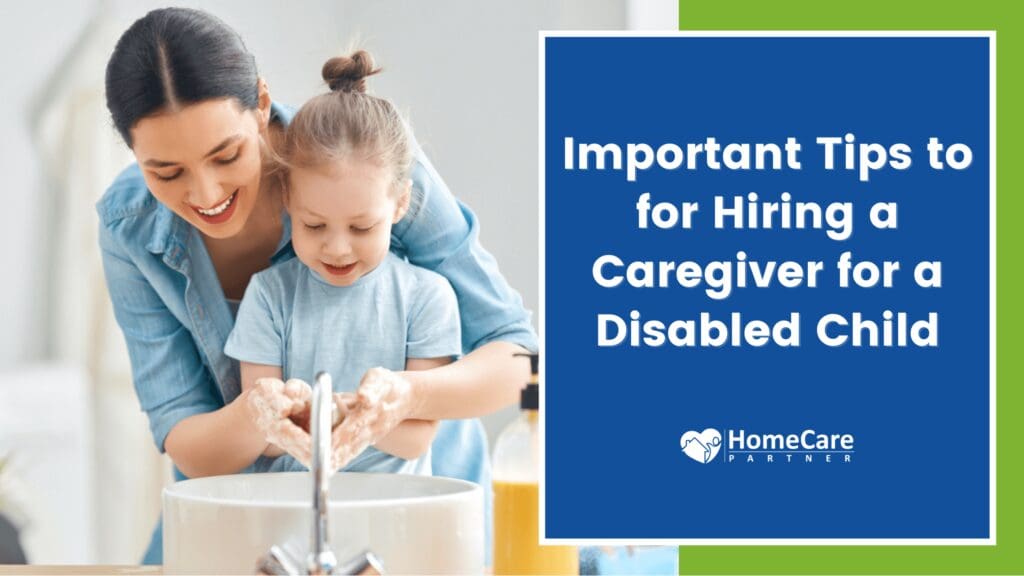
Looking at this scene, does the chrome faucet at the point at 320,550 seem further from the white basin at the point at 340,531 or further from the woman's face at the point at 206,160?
the woman's face at the point at 206,160

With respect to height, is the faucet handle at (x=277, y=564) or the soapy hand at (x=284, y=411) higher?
the soapy hand at (x=284, y=411)

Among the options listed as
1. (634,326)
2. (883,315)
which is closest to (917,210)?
(883,315)

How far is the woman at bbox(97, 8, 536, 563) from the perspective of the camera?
1089mm

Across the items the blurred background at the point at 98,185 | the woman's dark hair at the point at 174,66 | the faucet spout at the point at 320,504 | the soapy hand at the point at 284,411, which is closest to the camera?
the faucet spout at the point at 320,504

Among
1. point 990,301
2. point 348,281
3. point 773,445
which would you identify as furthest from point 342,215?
point 990,301

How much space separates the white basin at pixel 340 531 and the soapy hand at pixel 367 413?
13cm

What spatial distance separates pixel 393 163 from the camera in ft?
3.67

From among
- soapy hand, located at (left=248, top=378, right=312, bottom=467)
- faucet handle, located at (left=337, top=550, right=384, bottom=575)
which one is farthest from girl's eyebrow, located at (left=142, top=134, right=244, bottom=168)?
faucet handle, located at (left=337, top=550, right=384, bottom=575)

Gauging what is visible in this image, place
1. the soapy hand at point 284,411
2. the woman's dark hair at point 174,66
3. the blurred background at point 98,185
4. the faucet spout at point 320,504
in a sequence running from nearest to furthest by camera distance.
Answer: the faucet spout at point 320,504, the soapy hand at point 284,411, the woman's dark hair at point 174,66, the blurred background at point 98,185

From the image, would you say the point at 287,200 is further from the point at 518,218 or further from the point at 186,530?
the point at 186,530

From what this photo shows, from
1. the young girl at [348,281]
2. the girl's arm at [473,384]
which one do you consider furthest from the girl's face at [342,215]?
the girl's arm at [473,384]

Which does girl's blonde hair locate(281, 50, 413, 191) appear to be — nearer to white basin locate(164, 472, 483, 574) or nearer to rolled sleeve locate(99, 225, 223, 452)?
rolled sleeve locate(99, 225, 223, 452)

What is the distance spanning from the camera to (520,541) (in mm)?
1005

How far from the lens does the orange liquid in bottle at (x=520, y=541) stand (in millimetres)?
1002
